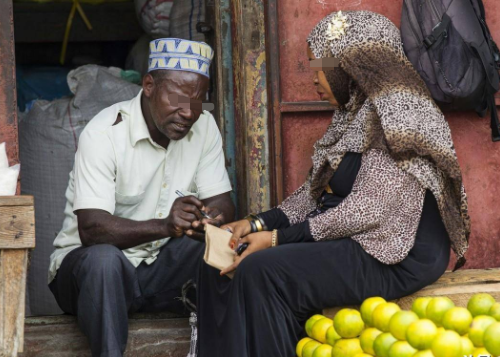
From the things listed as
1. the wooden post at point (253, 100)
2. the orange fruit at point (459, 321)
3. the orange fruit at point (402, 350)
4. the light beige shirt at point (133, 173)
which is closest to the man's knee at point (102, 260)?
the light beige shirt at point (133, 173)

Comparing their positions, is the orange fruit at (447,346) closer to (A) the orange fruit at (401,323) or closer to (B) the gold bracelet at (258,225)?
(A) the orange fruit at (401,323)

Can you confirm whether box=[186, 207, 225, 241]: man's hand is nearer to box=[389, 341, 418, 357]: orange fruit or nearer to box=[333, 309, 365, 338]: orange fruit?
box=[333, 309, 365, 338]: orange fruit

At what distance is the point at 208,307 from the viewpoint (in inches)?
134

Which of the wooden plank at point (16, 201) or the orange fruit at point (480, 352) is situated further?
the wooden plank at point (16, 201)

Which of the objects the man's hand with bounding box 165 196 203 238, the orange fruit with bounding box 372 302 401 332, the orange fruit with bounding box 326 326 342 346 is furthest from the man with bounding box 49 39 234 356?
the orange fruit with bounding box 372 302 401 332

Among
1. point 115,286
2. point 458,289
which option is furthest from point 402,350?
point 115,286

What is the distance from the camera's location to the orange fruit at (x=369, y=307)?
9.62 ft

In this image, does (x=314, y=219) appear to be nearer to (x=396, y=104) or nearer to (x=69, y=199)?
(x=396, y=104)

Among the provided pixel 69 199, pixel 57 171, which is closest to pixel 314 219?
pixel 69 199

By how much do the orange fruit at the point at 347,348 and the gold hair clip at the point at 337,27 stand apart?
3.66 feet

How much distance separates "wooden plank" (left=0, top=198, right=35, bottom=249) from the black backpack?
1768mm

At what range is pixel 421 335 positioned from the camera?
2.62m

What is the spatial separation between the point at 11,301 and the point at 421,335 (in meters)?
1.37

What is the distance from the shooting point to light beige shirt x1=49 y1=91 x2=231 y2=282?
362cm
